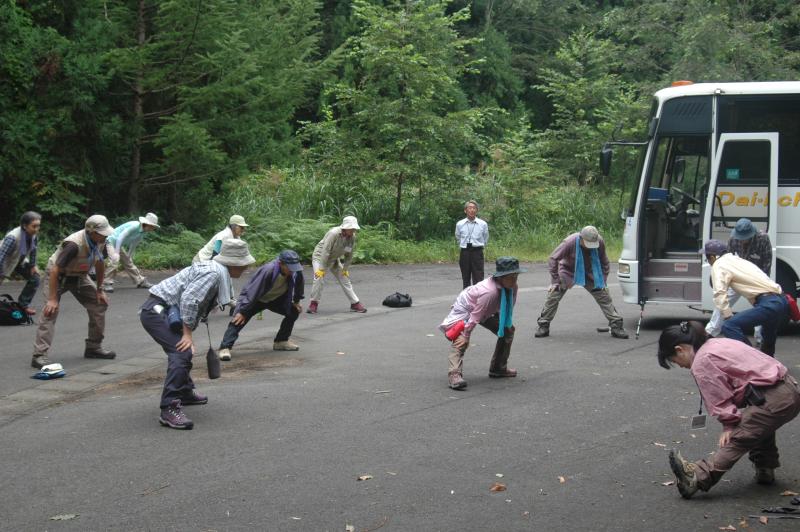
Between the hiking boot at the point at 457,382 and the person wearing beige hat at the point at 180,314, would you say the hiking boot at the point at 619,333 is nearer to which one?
the hiking boot at the point at 457,382

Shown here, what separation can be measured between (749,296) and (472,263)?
8458 mm

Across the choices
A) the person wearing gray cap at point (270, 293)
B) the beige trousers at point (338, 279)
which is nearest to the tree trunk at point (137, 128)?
the beige trousers at point (338, 279)

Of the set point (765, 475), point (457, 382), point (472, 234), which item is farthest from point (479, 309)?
point (472, 234)

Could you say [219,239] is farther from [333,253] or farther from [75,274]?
[75,274]

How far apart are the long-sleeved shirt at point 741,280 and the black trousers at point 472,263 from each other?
814 centimetres

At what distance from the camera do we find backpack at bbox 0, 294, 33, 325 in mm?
14148

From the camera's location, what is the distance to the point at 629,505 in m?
6.30

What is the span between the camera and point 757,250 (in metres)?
12.5

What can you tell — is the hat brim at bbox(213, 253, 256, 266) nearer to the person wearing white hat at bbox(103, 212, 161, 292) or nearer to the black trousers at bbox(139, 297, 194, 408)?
the black trousers at bbox(139, 297, 194, 408)

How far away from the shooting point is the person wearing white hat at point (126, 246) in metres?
17.0

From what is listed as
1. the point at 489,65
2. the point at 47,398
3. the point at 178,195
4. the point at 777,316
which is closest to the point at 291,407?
the point at 47,398

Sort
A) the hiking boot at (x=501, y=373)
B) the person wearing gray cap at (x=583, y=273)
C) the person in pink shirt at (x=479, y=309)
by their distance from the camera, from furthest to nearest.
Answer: the person wearing gray cap at (x=583, y=273)
the hiking boot at (x=501, y=373)
the person in pink shirt at (x=479, y=309)

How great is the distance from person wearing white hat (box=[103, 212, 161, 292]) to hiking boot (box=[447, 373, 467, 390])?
8344 mm

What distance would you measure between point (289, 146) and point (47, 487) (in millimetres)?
18417
